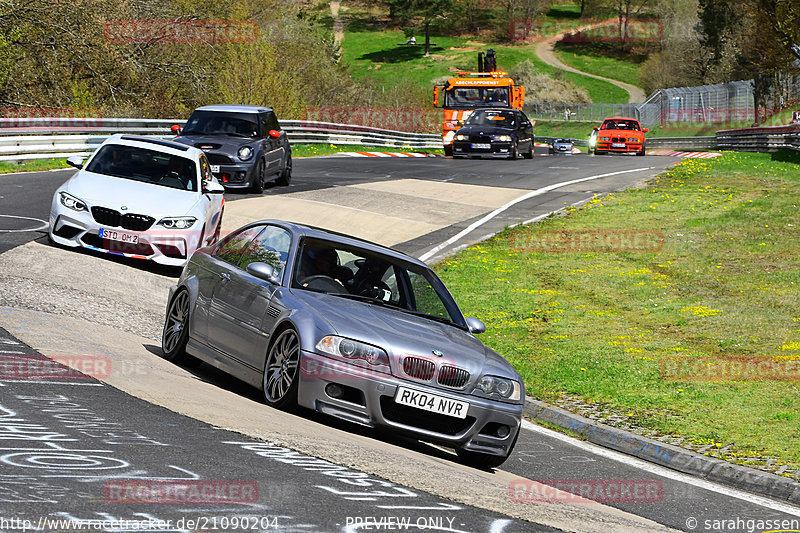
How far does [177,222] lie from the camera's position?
1449 cm

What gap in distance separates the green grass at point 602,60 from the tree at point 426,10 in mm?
15065

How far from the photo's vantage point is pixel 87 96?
123ft

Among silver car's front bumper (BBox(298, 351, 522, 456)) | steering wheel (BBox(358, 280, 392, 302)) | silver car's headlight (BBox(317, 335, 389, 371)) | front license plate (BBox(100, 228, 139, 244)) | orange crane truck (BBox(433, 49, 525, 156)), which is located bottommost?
silver car's front bumper (BBox(298, 351, 522, 456))

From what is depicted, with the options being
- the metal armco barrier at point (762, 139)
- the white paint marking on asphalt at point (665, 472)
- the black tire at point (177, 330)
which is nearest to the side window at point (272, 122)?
the black tire at point (177, 330)

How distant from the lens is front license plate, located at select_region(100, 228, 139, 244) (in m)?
14.1

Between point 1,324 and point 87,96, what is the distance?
96.3 ft

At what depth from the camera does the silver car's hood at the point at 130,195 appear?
14.3 metres

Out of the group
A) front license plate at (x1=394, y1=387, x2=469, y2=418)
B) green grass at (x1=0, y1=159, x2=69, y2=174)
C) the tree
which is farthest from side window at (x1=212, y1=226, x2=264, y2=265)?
the tree

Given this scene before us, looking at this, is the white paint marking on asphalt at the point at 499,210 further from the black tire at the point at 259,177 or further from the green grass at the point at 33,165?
the green grass at the point at 33,165

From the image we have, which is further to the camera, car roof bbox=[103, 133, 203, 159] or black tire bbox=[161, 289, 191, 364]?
car roof bbox=[103, 133, 203, 159]

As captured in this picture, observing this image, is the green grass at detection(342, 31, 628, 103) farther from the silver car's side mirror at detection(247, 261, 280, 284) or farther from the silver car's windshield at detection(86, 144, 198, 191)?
the silver car's side mirror at detection(247, 261, 280, 284)

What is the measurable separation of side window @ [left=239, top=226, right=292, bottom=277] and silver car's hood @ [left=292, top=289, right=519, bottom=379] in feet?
1.77

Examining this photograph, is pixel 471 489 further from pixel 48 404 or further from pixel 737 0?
pixel 737 0

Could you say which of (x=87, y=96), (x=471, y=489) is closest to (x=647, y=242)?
(x=471, y=489)
